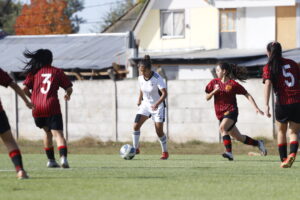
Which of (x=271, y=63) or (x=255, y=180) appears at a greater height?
(x=271, y=63)

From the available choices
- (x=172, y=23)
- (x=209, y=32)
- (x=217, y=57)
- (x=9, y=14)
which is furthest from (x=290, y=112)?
(x=9, y=14)

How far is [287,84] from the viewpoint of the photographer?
14.6 m

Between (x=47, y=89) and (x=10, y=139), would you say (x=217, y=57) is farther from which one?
(x=10, y=139)

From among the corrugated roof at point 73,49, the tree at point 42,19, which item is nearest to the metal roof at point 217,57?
the corrugated roof at point 73,49

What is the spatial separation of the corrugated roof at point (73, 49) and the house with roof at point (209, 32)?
5.36 feet

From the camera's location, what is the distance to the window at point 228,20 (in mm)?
41219

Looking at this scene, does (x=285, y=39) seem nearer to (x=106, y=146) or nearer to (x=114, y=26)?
(x=106, y=146)

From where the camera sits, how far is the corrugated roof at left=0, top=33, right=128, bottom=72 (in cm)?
4253

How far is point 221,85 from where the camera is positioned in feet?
57.2

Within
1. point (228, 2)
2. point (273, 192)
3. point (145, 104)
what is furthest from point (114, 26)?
point (273, 192)

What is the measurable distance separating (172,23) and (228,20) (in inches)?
125

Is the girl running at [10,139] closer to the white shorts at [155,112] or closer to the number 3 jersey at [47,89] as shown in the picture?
the number 3 jersey at [47,89]

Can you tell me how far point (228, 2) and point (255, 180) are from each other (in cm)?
2812

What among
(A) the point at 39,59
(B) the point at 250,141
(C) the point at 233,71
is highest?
(A) the point at 39,59
